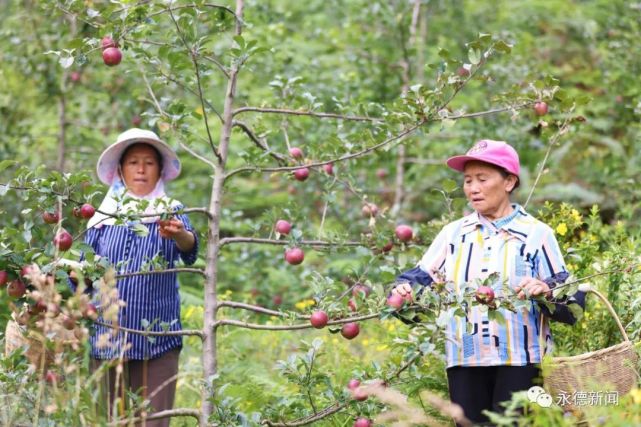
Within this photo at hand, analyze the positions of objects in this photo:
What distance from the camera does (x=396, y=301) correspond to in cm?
329

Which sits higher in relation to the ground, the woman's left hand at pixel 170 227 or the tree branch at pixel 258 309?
the woman's left hand at pixel 170 227

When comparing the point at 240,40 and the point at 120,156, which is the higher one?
the point at 240,40

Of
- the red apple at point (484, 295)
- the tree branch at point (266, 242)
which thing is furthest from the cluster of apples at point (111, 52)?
the red apple at point (484, 295)

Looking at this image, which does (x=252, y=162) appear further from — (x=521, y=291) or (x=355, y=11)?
(x=355, y=11)

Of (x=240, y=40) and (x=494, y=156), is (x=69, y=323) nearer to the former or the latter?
(x=240, y=40)

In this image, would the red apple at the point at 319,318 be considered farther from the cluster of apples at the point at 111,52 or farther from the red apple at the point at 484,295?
the cluster of apples at the point at 111,52

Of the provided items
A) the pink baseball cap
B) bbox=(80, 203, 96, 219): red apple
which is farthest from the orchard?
the pink baseball cap

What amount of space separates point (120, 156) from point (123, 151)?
0.10 feet

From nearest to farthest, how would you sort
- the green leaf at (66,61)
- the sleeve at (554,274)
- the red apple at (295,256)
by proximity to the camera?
the sleeve at (554,274)
the green leaf at (66,61)
the red apple at (295,256)

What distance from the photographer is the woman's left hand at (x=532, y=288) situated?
3193 millimetres

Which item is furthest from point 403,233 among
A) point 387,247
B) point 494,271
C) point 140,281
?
point 140,281

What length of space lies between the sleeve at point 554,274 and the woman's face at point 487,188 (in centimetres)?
24

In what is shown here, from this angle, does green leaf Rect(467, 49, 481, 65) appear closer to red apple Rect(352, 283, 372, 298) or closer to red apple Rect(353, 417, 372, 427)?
red apple Rect(352, 283, 372, 298)

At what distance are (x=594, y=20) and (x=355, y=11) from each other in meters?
4.28
